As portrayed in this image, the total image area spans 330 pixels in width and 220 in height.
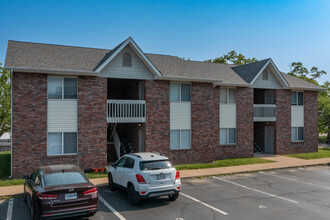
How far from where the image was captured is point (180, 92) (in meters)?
18.2

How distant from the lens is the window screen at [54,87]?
49.1ft

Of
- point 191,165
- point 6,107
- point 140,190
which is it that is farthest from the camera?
point 6,107

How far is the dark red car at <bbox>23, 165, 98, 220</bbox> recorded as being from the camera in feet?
24.3

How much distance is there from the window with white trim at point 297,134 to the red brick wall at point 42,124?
16565 mm

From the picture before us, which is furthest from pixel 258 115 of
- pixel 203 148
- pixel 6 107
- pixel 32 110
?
pixel 6 107

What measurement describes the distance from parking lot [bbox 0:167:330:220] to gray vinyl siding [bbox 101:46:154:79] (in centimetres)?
693

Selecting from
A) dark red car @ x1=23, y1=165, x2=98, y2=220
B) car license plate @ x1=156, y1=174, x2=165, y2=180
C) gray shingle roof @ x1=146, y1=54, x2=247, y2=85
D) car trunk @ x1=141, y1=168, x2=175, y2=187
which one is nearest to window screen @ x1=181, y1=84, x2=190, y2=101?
gray shingle roof @ x1=146, y1=54, x2=247, y2=85

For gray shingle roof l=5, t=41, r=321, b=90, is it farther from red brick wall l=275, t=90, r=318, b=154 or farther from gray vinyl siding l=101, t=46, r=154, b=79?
red brick wall l=275, t=90, r=318, b=154

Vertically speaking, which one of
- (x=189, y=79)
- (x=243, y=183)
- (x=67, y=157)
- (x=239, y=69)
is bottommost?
(x=243, y=183)

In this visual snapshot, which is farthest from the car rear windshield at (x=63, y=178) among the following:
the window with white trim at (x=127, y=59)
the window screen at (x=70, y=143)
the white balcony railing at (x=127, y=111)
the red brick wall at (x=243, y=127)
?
the red brick wall at (x=243, y=127)

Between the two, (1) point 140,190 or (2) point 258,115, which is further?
(2) point 258,115

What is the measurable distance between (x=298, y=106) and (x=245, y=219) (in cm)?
1875

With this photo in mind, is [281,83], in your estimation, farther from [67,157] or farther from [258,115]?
[67,157]

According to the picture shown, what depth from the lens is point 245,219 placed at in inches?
327
